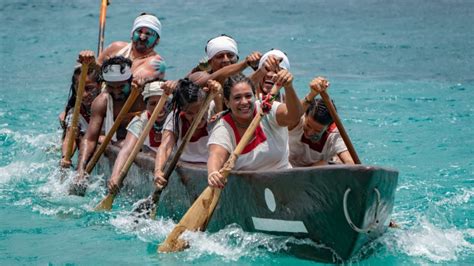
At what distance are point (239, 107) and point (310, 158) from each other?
3.71ft

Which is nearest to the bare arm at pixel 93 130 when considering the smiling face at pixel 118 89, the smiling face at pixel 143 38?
the smiling face at pixel 118 89

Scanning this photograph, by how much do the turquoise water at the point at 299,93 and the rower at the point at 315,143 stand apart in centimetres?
87

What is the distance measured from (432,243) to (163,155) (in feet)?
7.60

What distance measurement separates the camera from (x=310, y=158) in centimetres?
823

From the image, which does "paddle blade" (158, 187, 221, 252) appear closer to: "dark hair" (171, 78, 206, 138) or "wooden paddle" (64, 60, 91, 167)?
"dark hair" (171, 78, 206, 138)

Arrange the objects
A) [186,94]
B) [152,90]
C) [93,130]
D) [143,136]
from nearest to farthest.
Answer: [186,94], [143,136], [152,90], [93,130]

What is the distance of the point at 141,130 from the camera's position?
8992 mm

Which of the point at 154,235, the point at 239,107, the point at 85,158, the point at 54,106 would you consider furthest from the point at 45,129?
the point at 239,107

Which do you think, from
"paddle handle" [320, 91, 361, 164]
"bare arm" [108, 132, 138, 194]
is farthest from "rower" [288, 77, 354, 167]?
"bare arm" [108, 132, 138, 194]

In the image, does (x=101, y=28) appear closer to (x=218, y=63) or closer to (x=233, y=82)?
(x=218, y=63)

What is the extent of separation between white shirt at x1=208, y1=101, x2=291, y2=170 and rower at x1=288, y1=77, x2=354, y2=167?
0.56 m

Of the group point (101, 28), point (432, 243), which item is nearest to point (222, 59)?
point (432, 243)

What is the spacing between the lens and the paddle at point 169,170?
25.8 feet

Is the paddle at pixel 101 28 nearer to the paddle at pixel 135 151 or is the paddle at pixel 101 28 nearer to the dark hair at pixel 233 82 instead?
the paddle at pixel 135 151
